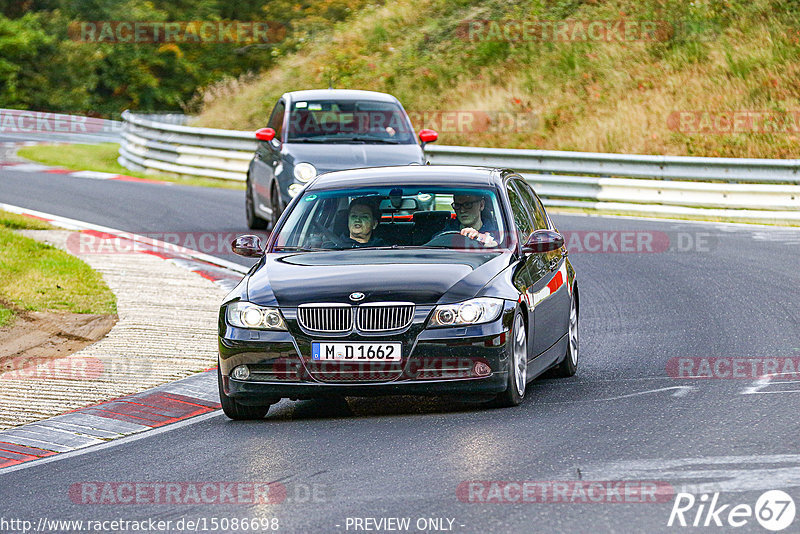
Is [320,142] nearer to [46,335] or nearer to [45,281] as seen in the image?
[45,281]

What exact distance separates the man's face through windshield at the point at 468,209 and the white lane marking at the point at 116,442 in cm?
A: 208

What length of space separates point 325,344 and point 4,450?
77.7 inches

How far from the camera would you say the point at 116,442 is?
27.5ft

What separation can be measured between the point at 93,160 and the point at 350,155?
1813 cm

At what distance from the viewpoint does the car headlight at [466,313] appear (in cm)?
834

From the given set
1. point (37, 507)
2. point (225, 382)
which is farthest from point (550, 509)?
point (225, 382)

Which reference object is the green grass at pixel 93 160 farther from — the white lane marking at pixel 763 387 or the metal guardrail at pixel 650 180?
the white lane marking at pixel 763 387

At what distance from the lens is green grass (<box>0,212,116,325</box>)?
1341 centimetres

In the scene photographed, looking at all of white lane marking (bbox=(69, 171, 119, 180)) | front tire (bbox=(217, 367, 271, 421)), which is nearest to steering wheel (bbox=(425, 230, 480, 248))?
front tire (bbox=(217, 367, 271, 421))

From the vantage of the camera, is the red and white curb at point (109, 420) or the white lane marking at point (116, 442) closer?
the white lane marking at point (116, 442)

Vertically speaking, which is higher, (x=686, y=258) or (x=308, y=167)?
(x=308, y=167)

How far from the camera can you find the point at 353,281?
28.0ft

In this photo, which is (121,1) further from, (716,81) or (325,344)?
(325,344)

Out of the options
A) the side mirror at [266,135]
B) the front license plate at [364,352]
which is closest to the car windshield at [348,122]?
the side mirror at [266,135]
